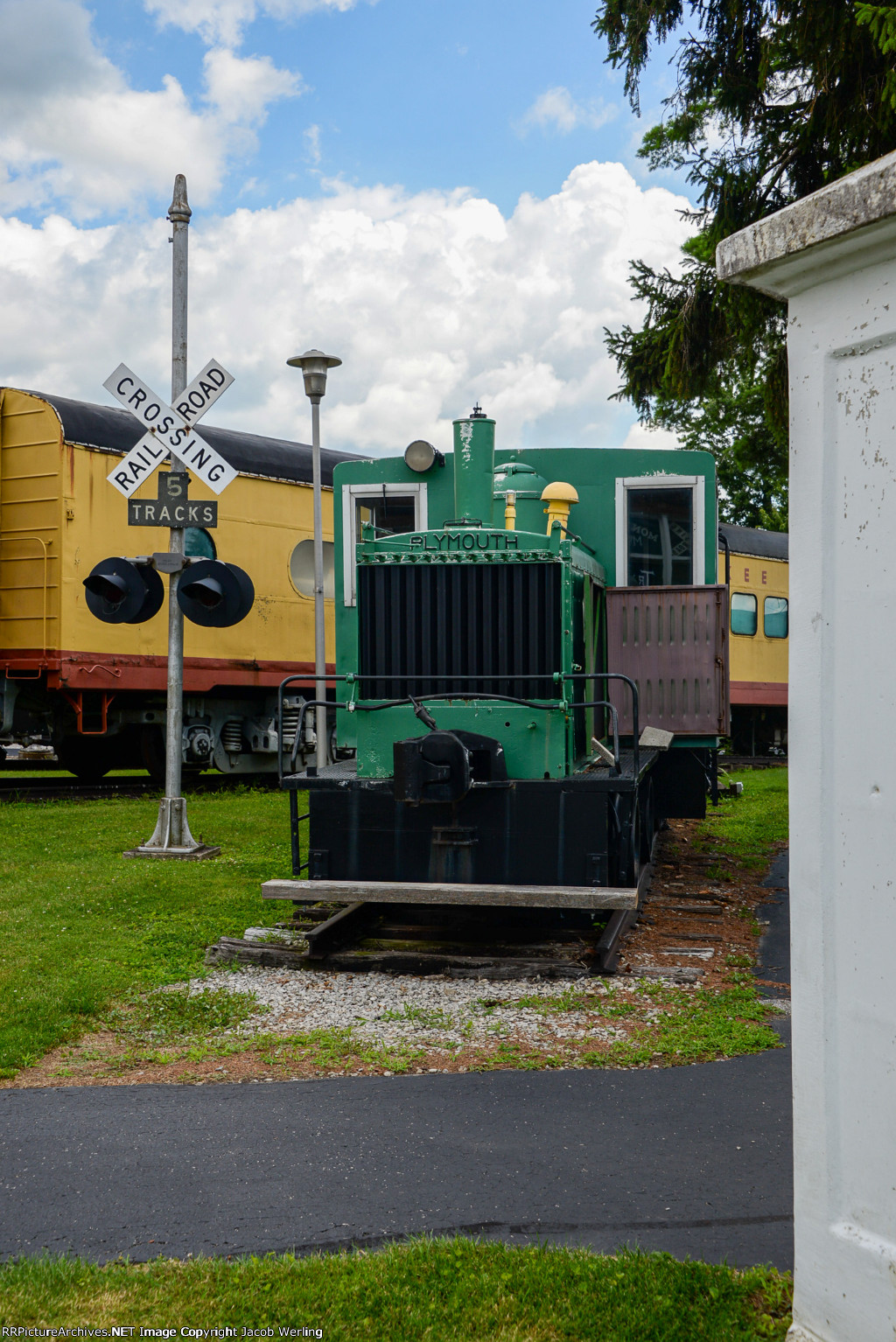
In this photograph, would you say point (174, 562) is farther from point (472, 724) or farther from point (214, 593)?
point (472, 724)

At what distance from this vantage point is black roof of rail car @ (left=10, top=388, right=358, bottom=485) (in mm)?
13055

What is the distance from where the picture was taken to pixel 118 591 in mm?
9648

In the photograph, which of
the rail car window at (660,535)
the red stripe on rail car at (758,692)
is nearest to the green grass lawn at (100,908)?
the rail car window at (660,535)

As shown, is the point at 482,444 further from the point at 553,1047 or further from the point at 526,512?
the point at 553,1047

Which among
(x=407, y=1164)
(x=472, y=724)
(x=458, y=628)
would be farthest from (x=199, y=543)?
(x=407, y=1164)

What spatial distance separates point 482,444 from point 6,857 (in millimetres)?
5329

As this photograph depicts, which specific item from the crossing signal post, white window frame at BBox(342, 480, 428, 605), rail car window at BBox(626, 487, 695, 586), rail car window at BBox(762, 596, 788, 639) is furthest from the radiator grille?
rail car window at BBox(762, 596, 788, 639)

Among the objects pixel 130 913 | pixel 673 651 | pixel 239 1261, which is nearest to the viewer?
pixel 239 1261

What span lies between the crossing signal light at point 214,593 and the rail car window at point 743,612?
11157 millimetres

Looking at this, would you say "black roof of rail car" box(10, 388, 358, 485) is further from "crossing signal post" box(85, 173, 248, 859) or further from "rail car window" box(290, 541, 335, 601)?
"crossing signal post" box(85, 173, 248, 859)

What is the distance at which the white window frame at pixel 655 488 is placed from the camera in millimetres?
7930

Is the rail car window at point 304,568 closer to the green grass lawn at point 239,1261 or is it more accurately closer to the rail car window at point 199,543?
the rail car window at point 199,543

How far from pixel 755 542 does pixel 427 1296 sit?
61.0 ft

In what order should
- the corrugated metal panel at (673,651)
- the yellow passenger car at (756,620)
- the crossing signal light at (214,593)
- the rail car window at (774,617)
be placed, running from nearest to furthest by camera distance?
1. the corrugated metal panel at (673,651)
2. the crossing signal light at (214,593)
3. the yellow passenger car at (756,620)
4. the rail car window at (774,617)
